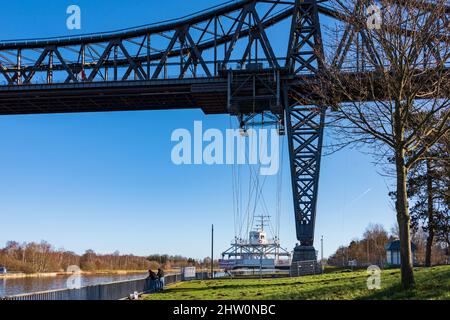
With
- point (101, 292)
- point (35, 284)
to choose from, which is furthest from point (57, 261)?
point (101, 292)

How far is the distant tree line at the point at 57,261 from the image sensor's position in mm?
110625

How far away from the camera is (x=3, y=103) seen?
55531 mm

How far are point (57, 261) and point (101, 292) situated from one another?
105999 mm

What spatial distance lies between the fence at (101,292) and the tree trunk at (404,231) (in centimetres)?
1134

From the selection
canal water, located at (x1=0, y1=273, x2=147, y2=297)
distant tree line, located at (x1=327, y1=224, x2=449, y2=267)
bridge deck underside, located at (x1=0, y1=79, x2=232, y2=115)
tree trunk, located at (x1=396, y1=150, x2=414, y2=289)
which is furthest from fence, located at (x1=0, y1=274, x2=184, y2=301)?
distant tree line, located at (x1=327, y1=224, x2=449, y2=267)

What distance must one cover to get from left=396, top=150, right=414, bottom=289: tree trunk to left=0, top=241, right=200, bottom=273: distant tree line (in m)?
89.3

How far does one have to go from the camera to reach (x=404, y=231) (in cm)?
→ 1742

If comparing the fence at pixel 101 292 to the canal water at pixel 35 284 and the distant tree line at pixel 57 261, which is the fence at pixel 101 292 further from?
the distant tree line at pixel 57 261

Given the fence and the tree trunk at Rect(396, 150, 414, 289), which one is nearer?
the tree trunk at Rect(396, 150, 414, 289)

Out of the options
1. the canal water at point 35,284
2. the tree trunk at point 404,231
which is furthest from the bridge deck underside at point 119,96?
the tree trunk at point 404,231

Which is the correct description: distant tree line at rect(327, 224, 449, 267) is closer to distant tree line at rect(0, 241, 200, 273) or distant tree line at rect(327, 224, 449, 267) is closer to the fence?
distant tree line at rect(0, 241, 200, 273)

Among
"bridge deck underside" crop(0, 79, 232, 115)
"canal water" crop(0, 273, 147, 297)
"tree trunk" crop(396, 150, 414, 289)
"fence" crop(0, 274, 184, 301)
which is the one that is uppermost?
"bridge deck underside" crop(0, 79, 232, 115)

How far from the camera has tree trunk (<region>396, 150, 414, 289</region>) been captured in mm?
17250
